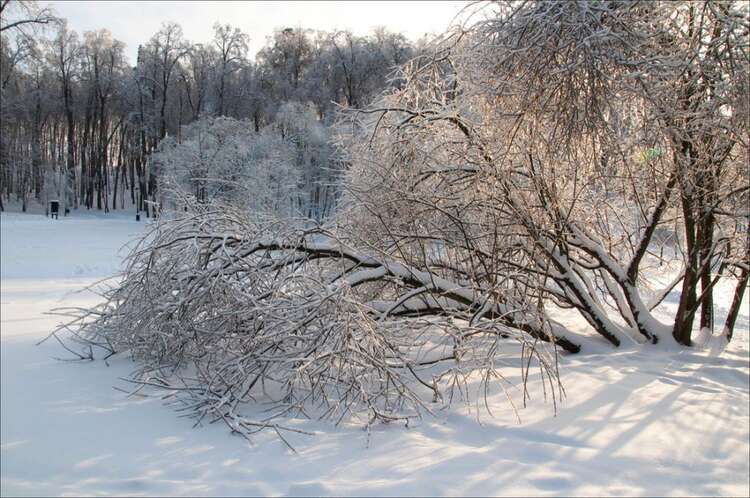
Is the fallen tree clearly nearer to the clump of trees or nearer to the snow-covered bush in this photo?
the clump of trees

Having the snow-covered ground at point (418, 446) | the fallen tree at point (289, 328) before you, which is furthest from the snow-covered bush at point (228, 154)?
the snow-covered ground at point (418, 446)

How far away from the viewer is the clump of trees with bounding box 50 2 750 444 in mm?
4434

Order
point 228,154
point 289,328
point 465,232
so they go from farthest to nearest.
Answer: point 228,154 < point 465,232 < point 289,328

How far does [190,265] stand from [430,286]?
87.4 inches

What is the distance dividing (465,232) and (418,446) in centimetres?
223

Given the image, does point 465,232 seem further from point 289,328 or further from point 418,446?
point 418,446

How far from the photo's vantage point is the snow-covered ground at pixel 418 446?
10.9 feet

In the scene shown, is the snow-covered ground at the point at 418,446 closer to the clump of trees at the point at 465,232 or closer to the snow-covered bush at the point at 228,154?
the clump of trees at the point at 465,232

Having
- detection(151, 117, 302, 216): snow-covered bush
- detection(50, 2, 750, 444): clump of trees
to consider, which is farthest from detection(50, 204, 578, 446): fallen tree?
detection(151, 117, 302, 216): snow-covered bush

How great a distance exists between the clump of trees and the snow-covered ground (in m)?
0.28

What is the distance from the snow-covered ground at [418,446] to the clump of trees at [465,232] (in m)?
0.28

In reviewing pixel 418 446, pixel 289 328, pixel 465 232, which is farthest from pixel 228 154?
pixel 418 446

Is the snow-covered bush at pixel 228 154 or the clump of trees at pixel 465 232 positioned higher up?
the snow-covered bush at pixel 228 154

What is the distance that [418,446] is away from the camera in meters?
3.81
